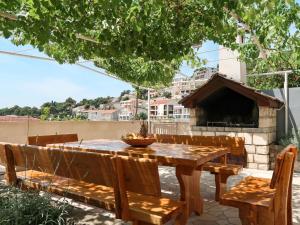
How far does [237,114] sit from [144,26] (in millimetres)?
4329

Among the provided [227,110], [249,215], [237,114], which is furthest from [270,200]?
[227,110]

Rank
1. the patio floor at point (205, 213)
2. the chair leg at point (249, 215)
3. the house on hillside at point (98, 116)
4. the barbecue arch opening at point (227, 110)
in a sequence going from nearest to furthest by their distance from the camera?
the chair leg at point (249, 215), the patio floor at point (205, 213), the barbecue arch opening at point (227, 110), the house on hillside at point (98, 116)

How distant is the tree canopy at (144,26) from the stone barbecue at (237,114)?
0.92 metres

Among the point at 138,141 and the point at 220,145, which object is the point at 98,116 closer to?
the point at 220,145

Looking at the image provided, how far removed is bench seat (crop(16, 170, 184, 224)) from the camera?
2652 mm

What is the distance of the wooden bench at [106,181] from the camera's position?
2.65m

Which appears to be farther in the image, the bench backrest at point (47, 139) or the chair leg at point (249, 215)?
the bench backrest at point (47, 139)

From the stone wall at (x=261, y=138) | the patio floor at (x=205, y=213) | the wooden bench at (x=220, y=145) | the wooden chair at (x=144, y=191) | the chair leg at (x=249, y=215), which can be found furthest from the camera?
the stone wall at (x=261, y=138)

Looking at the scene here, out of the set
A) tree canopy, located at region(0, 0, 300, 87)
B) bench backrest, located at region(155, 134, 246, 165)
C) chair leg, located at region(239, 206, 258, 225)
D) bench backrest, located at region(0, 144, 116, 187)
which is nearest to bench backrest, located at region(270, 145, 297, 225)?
chair leg, located at region(239, 206, 258, 225)

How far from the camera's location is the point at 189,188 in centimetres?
390

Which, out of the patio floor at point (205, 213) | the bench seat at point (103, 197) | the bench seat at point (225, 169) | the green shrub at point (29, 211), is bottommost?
the patio floor at point (205, 213)

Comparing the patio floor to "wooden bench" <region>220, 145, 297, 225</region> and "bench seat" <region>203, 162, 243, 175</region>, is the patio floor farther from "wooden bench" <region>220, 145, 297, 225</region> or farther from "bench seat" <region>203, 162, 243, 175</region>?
"wooden bench" <region>220, 145, 297, 225</region>

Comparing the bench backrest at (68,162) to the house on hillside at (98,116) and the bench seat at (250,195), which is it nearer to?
the bench seat at (250,195)

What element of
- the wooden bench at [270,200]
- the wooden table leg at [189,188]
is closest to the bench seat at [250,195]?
the wooden bench at [270,200]
